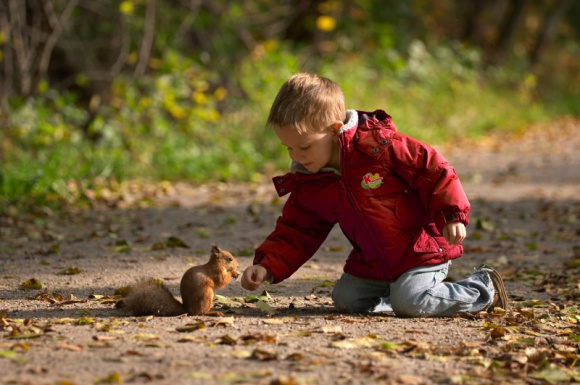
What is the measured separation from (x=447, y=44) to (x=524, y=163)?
7.52 metres

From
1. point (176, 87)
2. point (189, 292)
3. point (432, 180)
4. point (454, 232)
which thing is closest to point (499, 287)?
point (454, 232)

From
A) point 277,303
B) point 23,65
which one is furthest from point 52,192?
point 277,303

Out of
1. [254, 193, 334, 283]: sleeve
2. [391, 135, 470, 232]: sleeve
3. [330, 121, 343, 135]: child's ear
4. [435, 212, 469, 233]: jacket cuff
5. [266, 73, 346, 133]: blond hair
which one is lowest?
[254, 193, 334, 283]: sleeve

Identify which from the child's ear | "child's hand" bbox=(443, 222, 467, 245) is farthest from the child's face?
"child's hand" bbox=(443, 222, 467, 245)

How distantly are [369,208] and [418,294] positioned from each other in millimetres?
470

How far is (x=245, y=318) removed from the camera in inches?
160

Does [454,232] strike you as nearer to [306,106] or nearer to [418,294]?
[418,294]

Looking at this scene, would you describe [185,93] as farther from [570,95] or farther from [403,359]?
[570,95]

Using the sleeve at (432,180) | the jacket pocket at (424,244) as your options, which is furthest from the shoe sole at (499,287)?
the sleeve at (432,180)

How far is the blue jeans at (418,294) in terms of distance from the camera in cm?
414

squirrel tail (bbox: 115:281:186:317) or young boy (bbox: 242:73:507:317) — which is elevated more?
young boy (bbox: 242:73:507:317)

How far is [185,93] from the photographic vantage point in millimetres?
11641

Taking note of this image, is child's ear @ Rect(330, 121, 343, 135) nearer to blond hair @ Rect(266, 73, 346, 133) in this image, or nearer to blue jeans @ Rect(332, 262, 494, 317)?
blond hair @ Rect(266, 73, 346, 133)

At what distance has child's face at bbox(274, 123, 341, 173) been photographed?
3.97m
